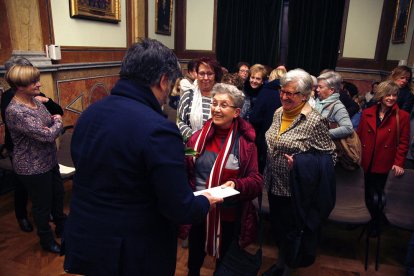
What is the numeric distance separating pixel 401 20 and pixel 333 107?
161 inches

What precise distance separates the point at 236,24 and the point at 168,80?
708 cm

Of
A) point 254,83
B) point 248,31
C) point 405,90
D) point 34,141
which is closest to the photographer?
point 34,141

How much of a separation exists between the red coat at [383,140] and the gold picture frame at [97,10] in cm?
386

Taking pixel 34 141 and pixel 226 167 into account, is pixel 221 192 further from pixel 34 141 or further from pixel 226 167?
pixel 34 141

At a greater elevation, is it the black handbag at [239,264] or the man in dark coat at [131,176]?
the man in dark coat at [131,176]

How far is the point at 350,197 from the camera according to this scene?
2963 mm

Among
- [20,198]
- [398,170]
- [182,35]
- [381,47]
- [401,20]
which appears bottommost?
[20,198]

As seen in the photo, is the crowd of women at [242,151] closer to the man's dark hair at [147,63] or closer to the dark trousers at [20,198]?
the dark trousers at [20,198]

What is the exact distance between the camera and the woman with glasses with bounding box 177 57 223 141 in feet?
8.71

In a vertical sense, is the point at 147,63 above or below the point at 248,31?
below

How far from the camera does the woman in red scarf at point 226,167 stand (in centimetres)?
195

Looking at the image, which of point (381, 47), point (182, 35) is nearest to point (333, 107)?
point (381, 47)

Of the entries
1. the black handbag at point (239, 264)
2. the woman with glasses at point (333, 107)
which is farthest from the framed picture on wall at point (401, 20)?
the black handbag at point (239, 264)

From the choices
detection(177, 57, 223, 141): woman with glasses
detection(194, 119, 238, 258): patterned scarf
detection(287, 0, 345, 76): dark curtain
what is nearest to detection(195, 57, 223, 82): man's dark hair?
detection(177, 57, 223, 141): woman with glasses
